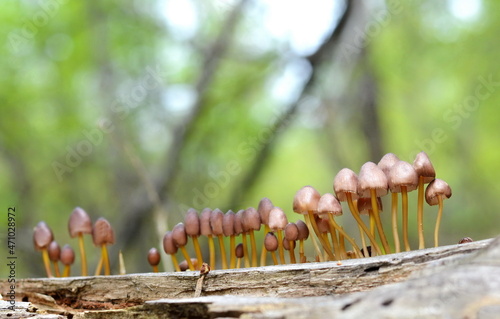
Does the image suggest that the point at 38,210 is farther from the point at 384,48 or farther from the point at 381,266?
the point at 381,266

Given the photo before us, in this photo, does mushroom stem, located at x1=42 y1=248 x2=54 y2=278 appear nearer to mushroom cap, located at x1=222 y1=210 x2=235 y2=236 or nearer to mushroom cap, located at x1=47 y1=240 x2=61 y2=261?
mushroom cap, located at x1=47 y1=240 x2=61 y2=261

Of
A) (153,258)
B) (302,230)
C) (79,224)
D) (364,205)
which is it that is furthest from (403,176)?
(79,224)

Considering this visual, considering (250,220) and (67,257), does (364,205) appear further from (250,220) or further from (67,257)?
(67,257)

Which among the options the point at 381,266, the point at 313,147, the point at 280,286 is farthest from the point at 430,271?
the point at 313,147

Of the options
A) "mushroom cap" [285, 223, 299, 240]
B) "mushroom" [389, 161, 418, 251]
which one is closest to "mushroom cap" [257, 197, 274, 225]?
"mushroom cap" [285, 223, 299, 240]

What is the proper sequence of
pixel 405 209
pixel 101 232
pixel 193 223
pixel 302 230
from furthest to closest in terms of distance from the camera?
1. pixel 101 232
2. pixel 193 223
3. pixel 302 230
4. pixel 405 209

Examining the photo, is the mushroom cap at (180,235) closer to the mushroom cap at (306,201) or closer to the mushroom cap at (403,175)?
the mushroom cap at (306,201)
